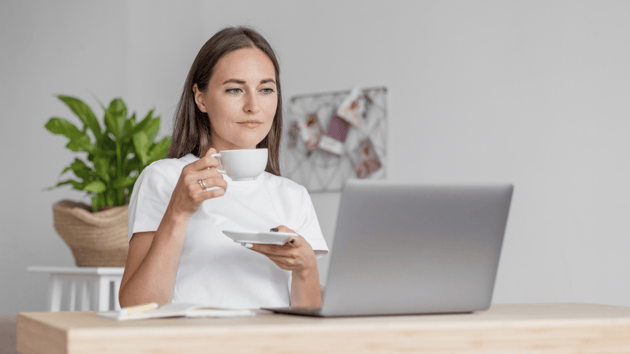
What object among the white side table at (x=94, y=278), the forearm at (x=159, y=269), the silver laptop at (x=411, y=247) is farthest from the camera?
the white side table at (x=94, y=278)

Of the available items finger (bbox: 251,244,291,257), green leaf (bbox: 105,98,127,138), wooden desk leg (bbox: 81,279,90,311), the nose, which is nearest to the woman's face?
the nose

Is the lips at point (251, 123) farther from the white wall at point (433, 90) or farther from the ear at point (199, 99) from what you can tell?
the white wall at point (433, 90)

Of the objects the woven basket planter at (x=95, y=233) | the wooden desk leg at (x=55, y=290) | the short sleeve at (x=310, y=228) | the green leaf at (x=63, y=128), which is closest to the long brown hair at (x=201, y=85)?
the short sleeve at (x=310, y=228)

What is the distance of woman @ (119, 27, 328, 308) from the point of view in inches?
45.6

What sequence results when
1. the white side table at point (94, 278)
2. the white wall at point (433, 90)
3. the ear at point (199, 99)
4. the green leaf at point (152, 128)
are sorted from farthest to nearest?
1. the white wall at point (433, 90)
2. the green leaf at point (152, 128)
3. the white side table at point (94, 278)
4. the ear at point (199, 99)

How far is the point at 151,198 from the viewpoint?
1.29 m

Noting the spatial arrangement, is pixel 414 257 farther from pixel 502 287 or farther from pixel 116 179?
pixel 502 287

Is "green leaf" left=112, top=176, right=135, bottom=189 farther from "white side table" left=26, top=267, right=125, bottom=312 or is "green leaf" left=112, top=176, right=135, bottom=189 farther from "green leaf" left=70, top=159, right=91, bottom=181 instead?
"white side table" left=26, top=267, right=125, bottom=312

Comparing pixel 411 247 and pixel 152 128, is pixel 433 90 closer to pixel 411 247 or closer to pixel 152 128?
pixel 152 128

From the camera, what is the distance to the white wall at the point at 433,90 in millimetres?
2668

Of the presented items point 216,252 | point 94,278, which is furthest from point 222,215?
point 94,278

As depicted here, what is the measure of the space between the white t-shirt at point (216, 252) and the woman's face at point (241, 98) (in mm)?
124

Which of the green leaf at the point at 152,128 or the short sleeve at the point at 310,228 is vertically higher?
the green leaf at the point at 152,128

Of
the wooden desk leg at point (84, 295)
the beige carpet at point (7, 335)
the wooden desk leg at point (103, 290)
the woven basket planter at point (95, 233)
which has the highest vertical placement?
the woven basket planter at point (95, 233)
